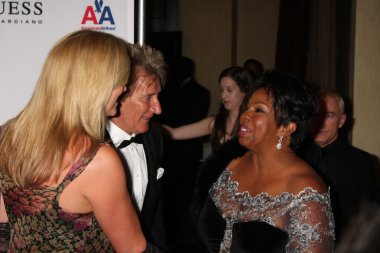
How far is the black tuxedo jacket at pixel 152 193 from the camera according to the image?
7.54 feet

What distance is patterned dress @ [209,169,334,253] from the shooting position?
1753 mm

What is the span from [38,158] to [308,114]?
1145mm

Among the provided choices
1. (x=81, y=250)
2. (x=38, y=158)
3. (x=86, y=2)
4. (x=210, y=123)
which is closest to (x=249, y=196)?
(x=81, y=250)

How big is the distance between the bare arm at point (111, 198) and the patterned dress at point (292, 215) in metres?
0.57

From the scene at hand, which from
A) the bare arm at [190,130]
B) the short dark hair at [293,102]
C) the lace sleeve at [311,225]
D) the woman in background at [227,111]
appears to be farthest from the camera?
the woman in background at [227,111]

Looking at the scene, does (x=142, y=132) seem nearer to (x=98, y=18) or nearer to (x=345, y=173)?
(x=98, y=18)

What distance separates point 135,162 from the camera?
2.31 meters

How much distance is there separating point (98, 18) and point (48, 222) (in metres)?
1.46

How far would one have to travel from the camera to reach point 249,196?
1981mm

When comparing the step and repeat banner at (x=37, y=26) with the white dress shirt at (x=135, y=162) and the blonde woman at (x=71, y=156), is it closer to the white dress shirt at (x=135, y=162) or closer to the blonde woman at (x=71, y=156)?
the white dress shirt at (x=135, y=162)

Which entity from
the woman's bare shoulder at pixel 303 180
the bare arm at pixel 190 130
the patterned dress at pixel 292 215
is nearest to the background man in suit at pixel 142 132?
the patterned dress at pixel 292 215

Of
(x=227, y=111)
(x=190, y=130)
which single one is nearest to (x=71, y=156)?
(x=190, y=130)

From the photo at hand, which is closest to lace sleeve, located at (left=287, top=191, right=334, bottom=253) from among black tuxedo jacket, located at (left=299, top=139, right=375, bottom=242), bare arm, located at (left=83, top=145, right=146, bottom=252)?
bare arm, located at (left=83, top=145, right=146, bottom=252)

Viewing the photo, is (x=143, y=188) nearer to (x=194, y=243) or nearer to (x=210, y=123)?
(x=194, y=243)
